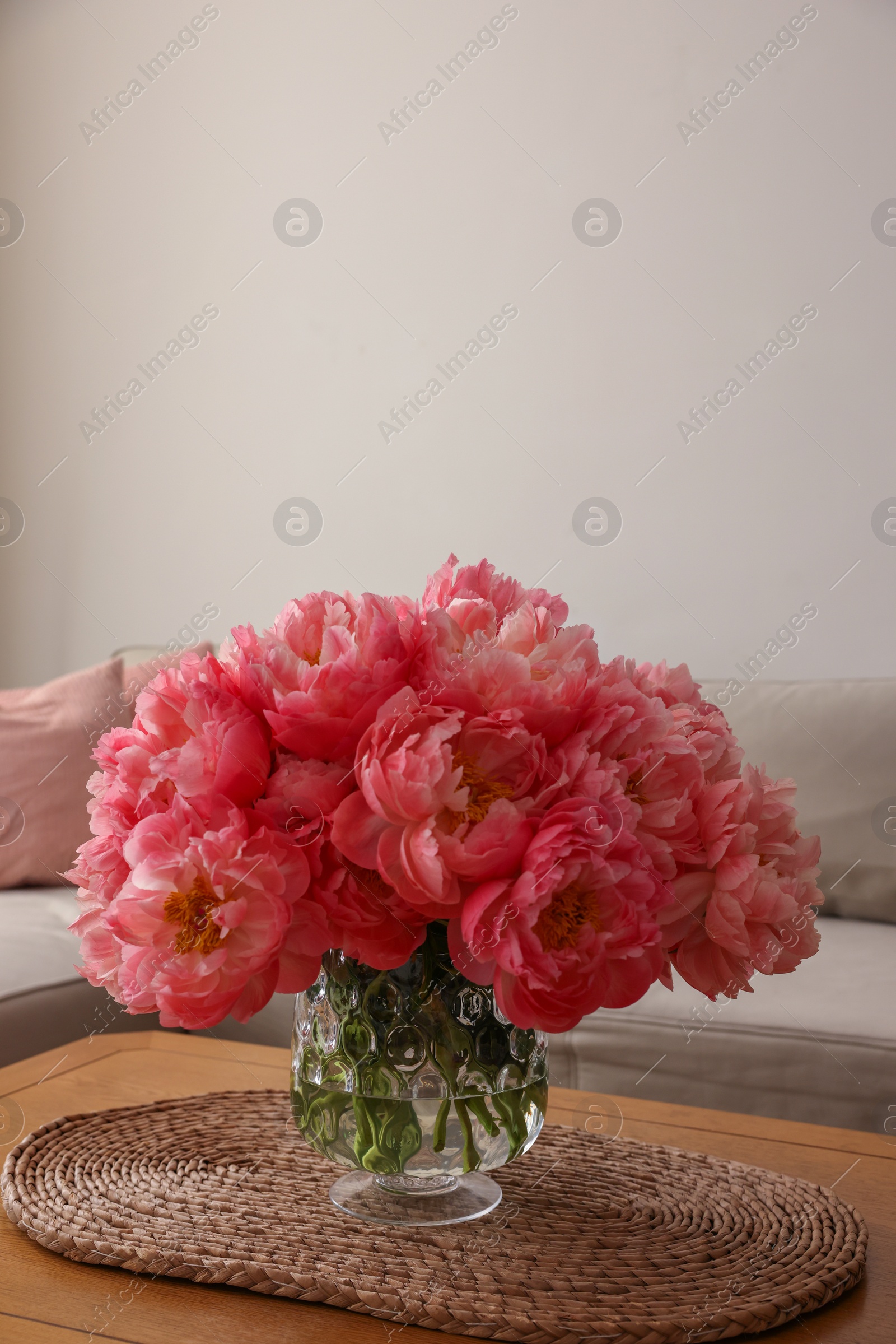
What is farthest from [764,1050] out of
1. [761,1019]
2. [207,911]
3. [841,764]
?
[207,911]

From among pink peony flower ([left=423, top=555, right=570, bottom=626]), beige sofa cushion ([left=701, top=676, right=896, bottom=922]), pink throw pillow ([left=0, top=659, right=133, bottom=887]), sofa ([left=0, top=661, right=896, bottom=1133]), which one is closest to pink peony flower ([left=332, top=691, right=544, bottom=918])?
pink peony flower ([left=423, top=555, right=570, bottom=626])

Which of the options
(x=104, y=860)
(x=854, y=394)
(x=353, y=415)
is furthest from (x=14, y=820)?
(x=854, y=394)

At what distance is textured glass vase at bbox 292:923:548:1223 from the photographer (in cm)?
65

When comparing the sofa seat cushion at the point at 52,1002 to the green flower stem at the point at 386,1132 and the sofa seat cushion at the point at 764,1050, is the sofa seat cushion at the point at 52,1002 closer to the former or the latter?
the sofa seat cushion at the point at 764,1050

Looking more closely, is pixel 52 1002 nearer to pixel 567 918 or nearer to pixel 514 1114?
pixel 514 1114

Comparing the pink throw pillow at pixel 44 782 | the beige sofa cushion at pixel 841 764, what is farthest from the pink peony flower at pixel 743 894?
the pink throw pillow at pixel 44 782

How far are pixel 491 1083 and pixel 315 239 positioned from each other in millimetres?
2425

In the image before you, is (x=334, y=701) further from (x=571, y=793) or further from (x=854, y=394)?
(x=854, y=394)

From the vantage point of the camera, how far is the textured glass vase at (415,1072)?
655 millimetres

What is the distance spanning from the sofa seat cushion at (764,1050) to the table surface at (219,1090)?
16.3 inches

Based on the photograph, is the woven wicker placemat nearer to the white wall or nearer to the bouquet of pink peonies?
the bouquet of pink peonies

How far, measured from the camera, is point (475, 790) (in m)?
0.59

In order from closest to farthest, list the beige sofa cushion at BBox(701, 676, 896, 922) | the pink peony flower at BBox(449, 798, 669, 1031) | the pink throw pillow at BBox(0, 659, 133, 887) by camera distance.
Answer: the pink peony flower at BBox(449, 798, 669, 1031) < the beige sofa cushion at BBox(701, 676, 896, 922) < the pink throw pillow at BBox(0, 659, 133, 887)

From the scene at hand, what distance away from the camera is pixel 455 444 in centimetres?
253
